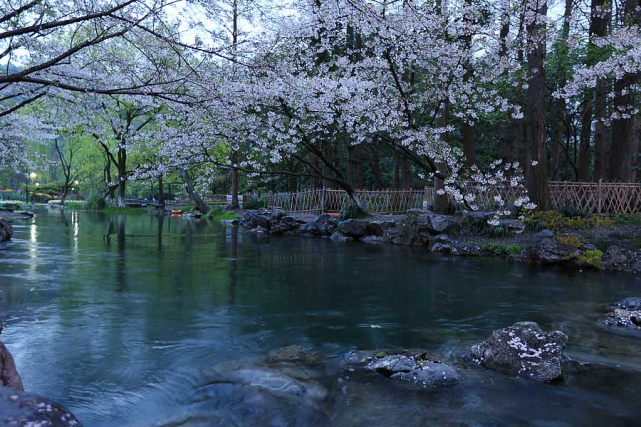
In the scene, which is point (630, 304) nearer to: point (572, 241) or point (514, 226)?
point (572, 241)

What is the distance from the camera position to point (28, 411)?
10.0 ft

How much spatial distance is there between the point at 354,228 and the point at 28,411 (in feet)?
60.9

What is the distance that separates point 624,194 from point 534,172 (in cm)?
506

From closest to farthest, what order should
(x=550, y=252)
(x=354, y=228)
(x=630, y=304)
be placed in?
(x=630, y=304)
(x=550, y=252)
(x=354, y=228)

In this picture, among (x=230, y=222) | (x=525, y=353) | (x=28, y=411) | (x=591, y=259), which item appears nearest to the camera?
(x=28, y=411)

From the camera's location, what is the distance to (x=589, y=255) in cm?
1395

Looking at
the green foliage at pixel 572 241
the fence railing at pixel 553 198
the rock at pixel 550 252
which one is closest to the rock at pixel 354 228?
the fence railing at pixel 553 198

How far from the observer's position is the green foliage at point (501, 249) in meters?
15.9

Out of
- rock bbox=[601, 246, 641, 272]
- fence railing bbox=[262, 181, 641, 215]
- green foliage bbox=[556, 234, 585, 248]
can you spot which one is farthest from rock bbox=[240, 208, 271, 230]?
rock bbox=[601, 246, 641, 272]

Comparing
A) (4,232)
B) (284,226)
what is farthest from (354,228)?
(4,232)

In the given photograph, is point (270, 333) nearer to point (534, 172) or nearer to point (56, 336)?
point (56, 336)

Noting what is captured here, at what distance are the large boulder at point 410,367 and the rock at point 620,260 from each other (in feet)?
35.6

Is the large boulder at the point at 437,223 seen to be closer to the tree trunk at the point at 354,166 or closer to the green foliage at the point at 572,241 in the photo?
the green foliage at the point at 572,241

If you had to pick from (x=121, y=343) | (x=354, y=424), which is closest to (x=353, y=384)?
(x=354, y=424)
